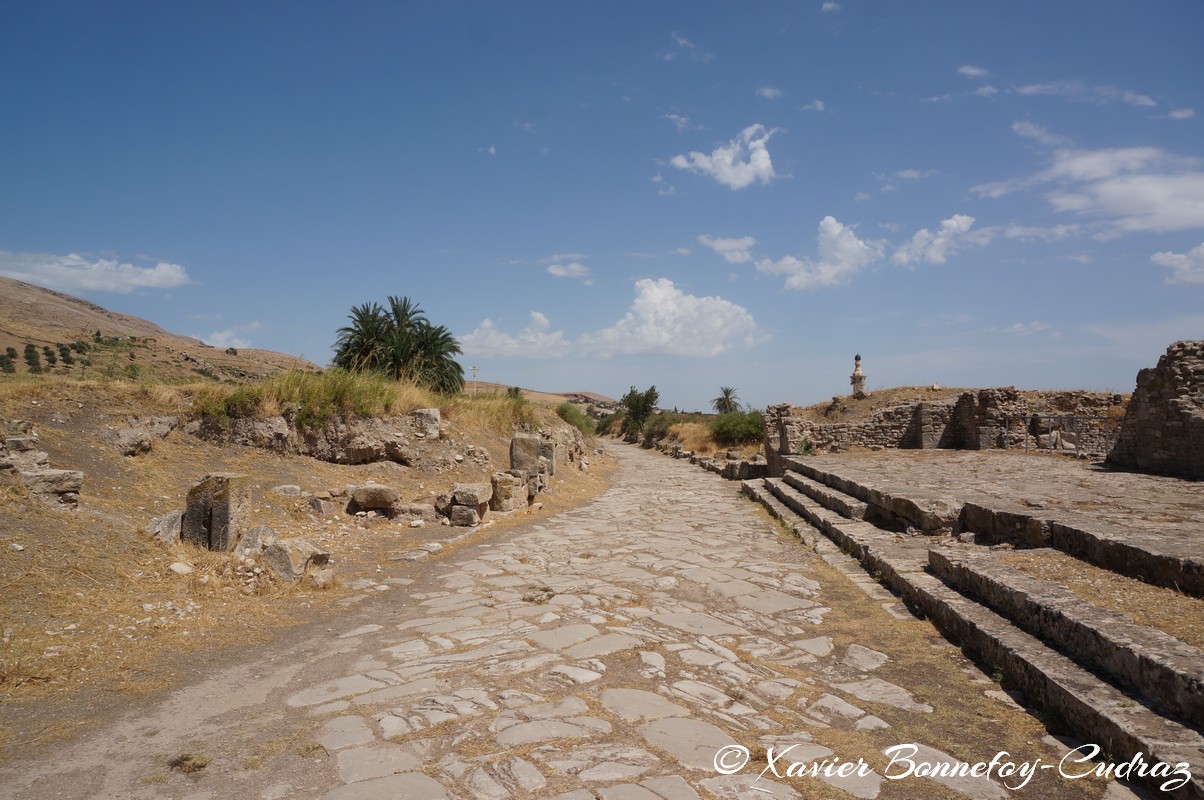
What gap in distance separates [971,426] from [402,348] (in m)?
16.2

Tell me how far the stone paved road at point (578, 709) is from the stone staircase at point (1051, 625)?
0.22 meters

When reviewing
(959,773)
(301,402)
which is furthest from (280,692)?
(301,402)

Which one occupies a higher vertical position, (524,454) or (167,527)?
(524,454)

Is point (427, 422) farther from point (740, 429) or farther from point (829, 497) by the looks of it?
point (740, 429)

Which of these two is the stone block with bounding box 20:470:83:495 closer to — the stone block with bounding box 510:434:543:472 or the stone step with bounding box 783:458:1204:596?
the stone block with bounding box 510:434:543:472

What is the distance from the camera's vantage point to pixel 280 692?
386cm

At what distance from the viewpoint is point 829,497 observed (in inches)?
414

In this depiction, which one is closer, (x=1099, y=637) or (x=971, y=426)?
(x=1099, y=637)

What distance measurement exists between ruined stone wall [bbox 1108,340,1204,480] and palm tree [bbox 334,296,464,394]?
1566cm

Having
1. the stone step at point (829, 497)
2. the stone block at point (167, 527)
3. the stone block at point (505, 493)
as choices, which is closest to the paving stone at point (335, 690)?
the stone block at point (167, 527)

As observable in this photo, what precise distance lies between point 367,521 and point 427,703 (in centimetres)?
577

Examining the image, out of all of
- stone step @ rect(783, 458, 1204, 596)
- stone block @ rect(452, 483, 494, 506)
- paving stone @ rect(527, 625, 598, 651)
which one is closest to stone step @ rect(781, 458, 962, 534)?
stone step @ rect(783, 458, 1204, 596)

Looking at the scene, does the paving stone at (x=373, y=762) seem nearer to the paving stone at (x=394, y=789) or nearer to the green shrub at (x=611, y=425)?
the paving stone at (x=394, y=789)

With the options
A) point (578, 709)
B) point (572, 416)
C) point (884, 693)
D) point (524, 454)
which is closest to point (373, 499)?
point (524, 454)
